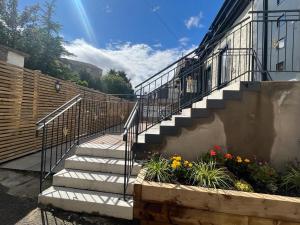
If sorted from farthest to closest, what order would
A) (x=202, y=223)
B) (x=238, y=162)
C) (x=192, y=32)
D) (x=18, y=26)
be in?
(x=18, y=26) → (x=192, y=32) → (x=238, y=162) → (x=202, y=223)

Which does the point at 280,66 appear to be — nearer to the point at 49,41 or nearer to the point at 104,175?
the point at 104,175

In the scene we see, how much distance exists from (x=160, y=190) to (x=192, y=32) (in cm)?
1196

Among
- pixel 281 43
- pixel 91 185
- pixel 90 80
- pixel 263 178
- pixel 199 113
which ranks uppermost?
pixel 90 80

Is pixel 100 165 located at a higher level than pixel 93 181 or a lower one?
higher

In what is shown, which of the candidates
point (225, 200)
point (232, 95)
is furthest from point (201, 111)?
point (225, 200)

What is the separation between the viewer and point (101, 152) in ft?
15.5

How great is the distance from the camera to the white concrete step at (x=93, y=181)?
393 cm

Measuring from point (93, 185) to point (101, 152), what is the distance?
2.75 ft

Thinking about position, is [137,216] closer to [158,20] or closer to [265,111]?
[265,111]

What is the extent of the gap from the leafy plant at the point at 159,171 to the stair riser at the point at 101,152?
79 centimetres

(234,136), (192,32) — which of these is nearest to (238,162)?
(234,136)

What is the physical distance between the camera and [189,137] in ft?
15.0

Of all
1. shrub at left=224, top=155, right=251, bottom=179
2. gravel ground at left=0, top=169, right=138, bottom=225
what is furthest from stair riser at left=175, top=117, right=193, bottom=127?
gravel ground at left=0, top=169, right=138, bottom=225

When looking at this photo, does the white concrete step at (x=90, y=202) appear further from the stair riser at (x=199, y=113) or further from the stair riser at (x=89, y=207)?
the stair riser at (x=199, y=113)
